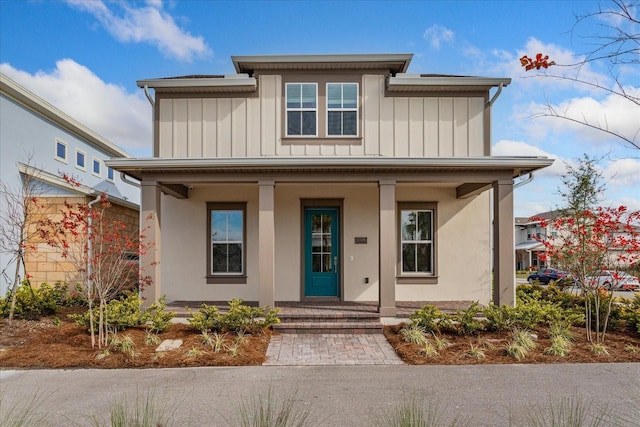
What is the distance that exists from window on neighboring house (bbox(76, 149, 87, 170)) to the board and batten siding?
9195 mm

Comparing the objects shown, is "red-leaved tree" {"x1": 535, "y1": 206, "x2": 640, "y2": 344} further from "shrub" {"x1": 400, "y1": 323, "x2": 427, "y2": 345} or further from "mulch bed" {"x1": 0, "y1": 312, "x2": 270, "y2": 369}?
"mulch bed" {"x1": 0, "y1": 312, "x2": 270, "y2": 369}

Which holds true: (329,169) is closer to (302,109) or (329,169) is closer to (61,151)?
(302,109)

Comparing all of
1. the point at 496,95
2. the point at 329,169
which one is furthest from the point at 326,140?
the point at 496,95

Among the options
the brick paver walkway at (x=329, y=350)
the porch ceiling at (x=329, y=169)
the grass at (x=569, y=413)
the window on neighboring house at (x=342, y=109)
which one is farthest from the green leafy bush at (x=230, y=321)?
the window on neighboring house at (x=342, y=109)

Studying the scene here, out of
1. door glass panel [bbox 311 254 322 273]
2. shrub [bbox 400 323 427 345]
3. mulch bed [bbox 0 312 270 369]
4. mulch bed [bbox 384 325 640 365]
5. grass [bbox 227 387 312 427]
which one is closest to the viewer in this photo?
grass [bbox 227 387 312 427]

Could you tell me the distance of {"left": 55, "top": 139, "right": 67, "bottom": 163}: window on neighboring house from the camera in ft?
50.0

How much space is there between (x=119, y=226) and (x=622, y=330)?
9.71 metres

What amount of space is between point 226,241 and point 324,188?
2.85 meters

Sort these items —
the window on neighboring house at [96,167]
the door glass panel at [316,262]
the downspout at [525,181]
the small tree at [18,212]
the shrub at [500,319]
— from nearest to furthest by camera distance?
the shrub at [500,319], the downspout at [525,181], the small tree at [18,212], the door glass panel at [316,262], the window on neighboring house at [96,167]

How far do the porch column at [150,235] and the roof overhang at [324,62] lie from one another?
3761 millimetres

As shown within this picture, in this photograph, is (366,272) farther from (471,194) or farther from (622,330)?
(622,330)

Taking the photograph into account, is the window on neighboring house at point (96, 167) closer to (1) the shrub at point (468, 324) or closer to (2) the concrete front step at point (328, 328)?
(2) the concrete front step at point (328, 328)

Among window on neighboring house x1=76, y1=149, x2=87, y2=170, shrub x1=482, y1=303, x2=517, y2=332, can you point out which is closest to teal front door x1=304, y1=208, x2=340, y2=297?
shrub x1=482, y1=303, x2=517, y2=332

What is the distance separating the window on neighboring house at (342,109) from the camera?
32.8ft
